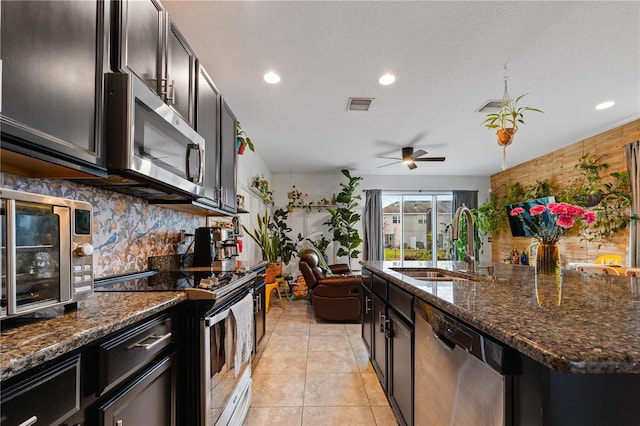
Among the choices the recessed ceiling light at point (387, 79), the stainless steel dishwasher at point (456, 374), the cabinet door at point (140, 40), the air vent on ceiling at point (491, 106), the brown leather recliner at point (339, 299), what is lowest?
the brown leather recliner at point (339, 299)

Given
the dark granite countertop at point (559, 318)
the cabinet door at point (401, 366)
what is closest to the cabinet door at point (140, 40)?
the dark granite countertop at point (559, 318)

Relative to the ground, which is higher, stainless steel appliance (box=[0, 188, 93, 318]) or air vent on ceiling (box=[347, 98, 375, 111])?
air vent on ceiling (box=[347, 98, 375, 111])

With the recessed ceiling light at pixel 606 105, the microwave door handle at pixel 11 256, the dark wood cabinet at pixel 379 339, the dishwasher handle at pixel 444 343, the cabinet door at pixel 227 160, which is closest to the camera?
the microwave door handle at pixel 11 256

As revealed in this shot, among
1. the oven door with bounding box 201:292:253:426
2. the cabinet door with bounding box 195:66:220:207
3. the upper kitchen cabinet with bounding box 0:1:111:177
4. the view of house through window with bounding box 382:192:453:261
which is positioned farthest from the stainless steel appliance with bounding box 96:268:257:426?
the view of house through window with bounding box 382:192:453:261

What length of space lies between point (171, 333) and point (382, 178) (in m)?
6.48

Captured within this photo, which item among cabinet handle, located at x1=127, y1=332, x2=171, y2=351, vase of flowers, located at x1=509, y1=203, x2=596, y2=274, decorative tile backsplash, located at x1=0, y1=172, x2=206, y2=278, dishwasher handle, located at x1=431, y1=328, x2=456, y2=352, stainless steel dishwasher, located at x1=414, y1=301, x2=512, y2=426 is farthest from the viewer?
vase of flowers, located at x1=509, y1=203, x2=596, y2=274

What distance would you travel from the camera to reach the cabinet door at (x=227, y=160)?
95.5 inches

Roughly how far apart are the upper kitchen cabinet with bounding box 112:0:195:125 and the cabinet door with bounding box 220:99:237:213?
61cm

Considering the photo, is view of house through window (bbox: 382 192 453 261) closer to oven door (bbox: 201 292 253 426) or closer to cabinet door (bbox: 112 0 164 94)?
oven door (bbox: 201 292 253 426)

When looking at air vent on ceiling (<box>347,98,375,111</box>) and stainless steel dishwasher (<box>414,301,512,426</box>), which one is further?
air vent on ceiling (<box>347,98,375,111</box>)

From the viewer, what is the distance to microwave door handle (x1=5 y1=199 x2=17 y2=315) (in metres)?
0.69

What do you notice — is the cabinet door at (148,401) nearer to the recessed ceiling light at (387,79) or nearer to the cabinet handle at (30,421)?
the cabinet handle at (30,421)

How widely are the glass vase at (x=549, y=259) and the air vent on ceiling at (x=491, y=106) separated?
6.19ft

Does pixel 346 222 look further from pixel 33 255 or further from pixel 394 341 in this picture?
pixel 33 255
